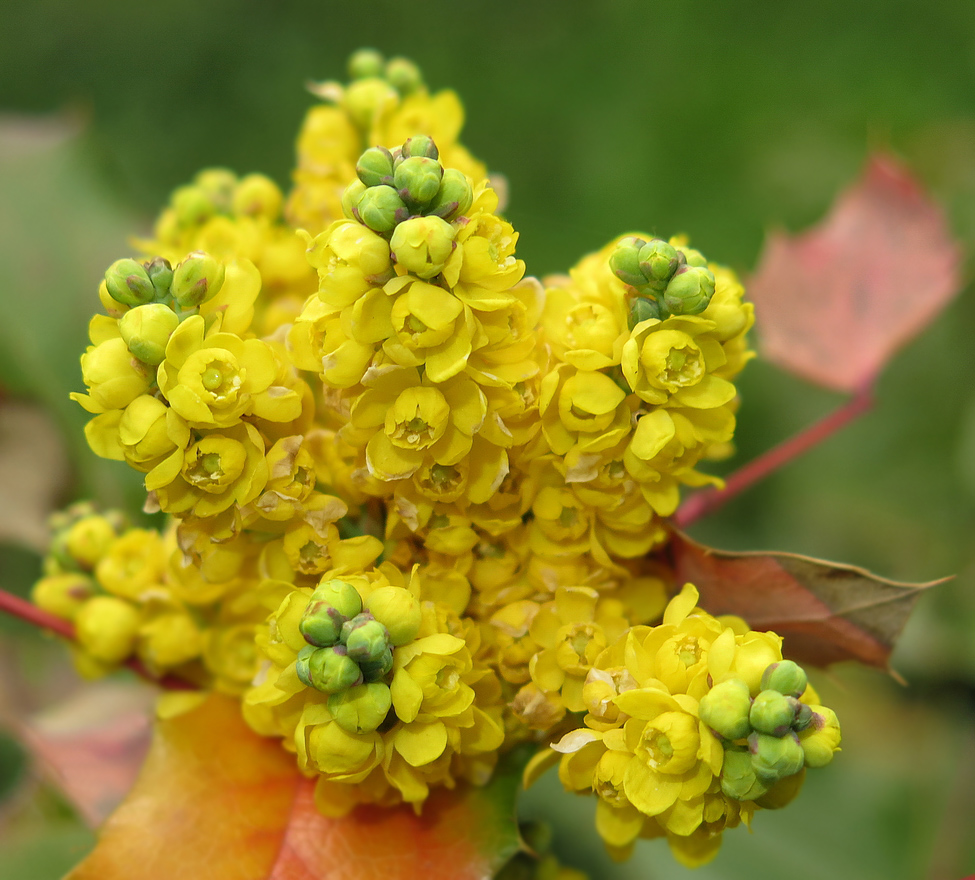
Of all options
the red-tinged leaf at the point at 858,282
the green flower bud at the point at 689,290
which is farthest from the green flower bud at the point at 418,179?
the red-tinged leaf at the point at 858,282

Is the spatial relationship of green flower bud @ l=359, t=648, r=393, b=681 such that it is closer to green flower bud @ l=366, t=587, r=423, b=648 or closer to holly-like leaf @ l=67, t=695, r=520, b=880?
green flower bud @ l=366, t=587, r=423, b=648

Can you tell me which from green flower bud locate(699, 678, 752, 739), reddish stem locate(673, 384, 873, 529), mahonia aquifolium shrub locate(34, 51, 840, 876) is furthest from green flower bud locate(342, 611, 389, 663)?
reddish stem locate(673, 384, 873, 529)

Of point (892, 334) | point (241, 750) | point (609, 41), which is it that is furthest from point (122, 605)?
point (609, 41)

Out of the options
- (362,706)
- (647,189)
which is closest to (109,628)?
(362,706)

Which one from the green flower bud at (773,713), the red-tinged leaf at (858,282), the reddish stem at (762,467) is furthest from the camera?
the red-tinged leaf at (858,282)

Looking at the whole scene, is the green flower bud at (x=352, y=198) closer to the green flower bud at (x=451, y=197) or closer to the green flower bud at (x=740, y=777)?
the green flower bud at (x=451, y=197)

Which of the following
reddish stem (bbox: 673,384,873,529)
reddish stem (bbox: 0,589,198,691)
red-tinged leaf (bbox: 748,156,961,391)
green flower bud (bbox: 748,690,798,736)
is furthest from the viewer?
red-tinged leaf (bbox: 748,156,961,391)

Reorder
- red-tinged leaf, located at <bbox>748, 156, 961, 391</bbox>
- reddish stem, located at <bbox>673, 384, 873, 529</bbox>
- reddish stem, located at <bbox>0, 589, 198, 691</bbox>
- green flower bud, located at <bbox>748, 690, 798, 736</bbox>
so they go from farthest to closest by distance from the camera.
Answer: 1. red-tinged leaf, located at <bbox>748, 156, 961, 391</bbox>
2. reddish stem, located at <bbox>673, 384, 873, 529</bbox>
3. reddish stem, located at <bbox>0, 589, 198, 691</bbox>
4. green flower bud, located at <bbox>748, 690, 798, 736</bbox>
